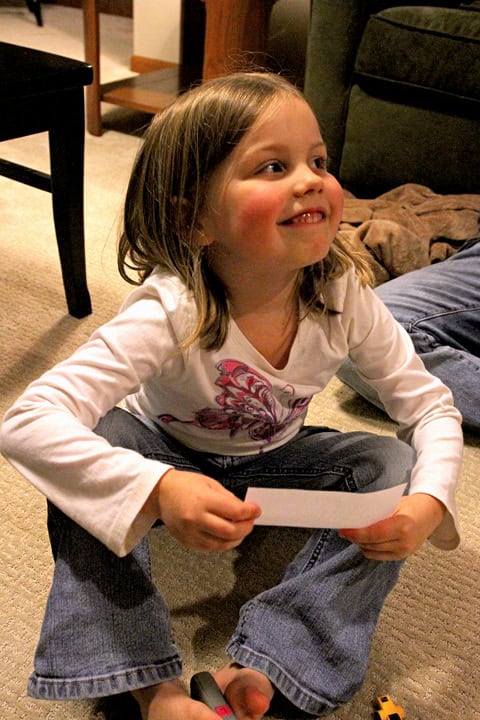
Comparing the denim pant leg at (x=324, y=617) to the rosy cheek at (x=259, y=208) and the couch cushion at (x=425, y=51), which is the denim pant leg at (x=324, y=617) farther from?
the couch cushion at (x=425, y=51)

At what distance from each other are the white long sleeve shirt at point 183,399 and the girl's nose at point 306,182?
0.44ft

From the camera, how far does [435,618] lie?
32.1 inches

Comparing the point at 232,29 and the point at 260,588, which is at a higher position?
the point at 232,29

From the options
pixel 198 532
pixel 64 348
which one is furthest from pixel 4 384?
pixel 198 532

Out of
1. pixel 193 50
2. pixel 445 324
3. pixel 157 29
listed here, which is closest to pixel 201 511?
pixel 445 324

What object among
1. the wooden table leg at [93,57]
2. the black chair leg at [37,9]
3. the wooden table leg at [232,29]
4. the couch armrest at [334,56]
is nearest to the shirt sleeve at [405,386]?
the couch armrest at [334,56]

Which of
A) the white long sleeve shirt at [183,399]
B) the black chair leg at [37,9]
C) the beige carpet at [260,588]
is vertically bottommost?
the black chair leg at [37,9]

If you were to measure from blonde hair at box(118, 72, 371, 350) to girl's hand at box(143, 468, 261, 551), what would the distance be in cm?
16

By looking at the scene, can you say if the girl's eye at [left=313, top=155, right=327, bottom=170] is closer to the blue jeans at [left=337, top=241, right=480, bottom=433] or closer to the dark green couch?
the blue jeans at [left=337, top=241, right=480, bottom=433]

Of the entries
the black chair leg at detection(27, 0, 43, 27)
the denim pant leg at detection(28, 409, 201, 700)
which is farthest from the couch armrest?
the black chair leg at detection(27, 0, 43, 27)

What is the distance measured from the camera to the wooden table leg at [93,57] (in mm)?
2131

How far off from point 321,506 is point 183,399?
231 mm

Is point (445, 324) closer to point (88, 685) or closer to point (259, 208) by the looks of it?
point (259, 208)

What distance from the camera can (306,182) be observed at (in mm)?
672
